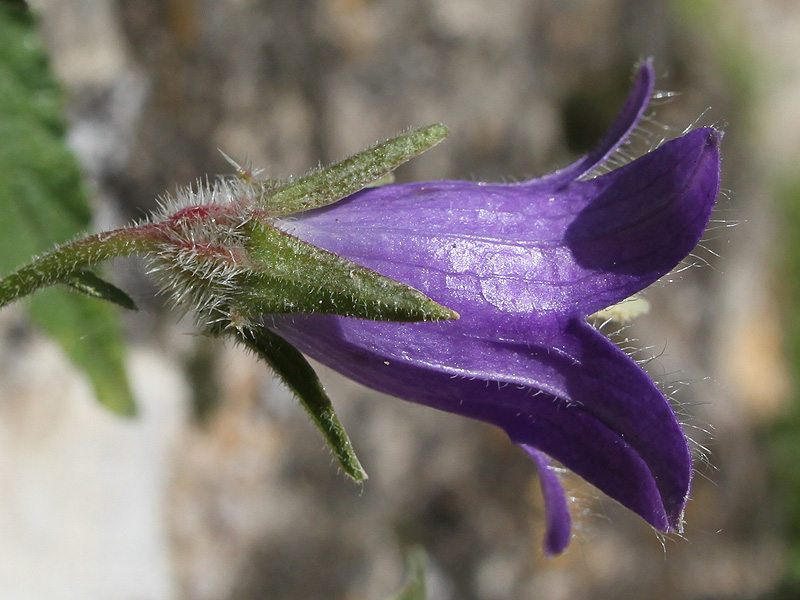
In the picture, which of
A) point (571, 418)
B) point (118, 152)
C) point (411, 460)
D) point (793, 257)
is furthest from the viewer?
point (793, 257)

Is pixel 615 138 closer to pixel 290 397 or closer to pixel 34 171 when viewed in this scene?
pixel 34 171

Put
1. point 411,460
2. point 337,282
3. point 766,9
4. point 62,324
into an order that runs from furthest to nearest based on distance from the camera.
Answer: point 766,9, point 411,460, point 62,324, point 337,282

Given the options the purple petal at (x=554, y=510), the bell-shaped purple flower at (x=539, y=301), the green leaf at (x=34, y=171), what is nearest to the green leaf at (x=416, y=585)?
the purple petal at (x=554, y=510)

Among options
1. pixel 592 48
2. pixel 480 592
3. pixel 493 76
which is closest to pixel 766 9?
pixel 592 48

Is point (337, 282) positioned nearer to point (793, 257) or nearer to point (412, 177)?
point (412, 177)

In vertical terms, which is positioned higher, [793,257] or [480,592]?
[793,257]

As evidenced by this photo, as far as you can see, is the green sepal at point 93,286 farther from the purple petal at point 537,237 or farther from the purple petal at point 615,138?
the purple petal at point 615,138
